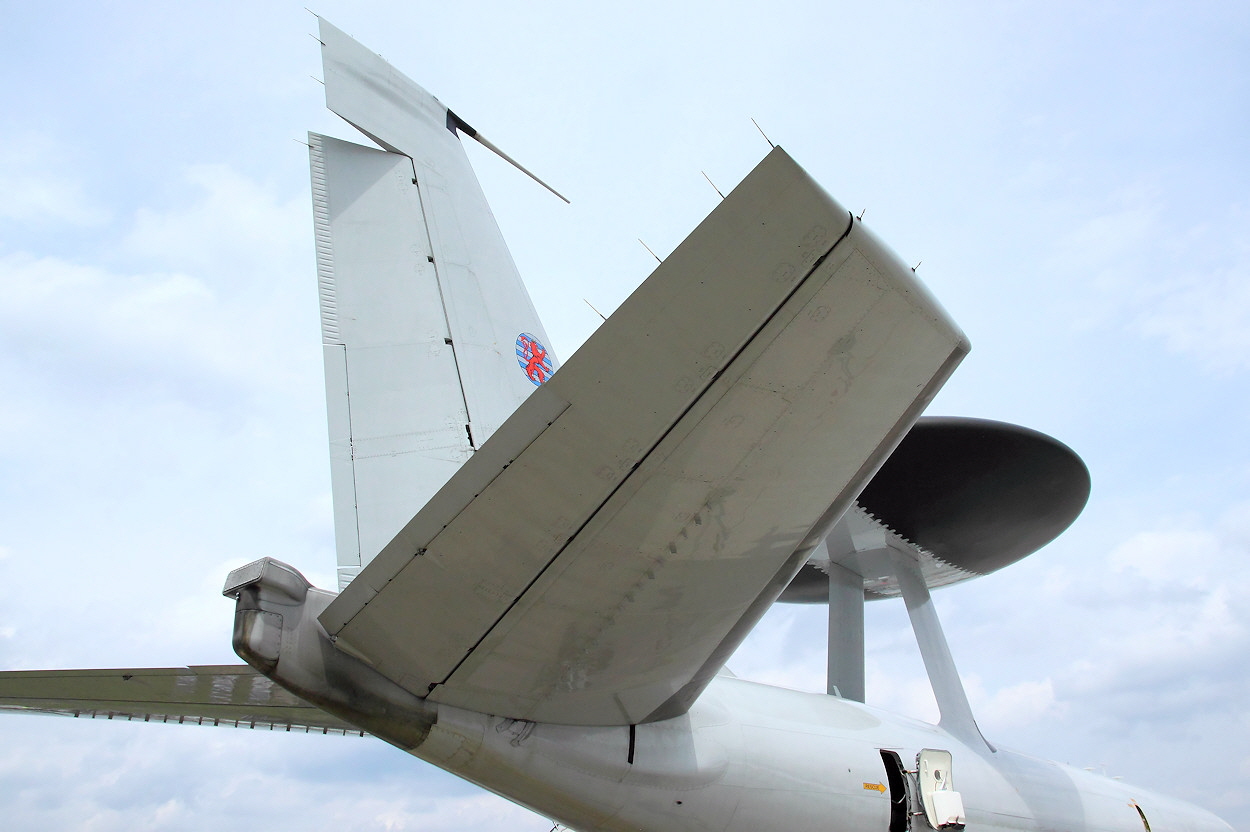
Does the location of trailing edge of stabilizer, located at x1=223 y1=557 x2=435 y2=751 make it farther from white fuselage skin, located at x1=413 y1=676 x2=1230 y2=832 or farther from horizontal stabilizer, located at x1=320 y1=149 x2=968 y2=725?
white fuselage skin, located at x1=413 y1=676 x2=1230 y2=832

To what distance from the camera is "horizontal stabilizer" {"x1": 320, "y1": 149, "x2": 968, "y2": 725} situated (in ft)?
8.28

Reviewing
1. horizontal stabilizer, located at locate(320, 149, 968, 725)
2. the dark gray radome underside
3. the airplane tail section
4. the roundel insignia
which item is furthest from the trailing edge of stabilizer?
the dark gray radome underside

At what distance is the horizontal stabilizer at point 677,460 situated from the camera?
99.3 inches

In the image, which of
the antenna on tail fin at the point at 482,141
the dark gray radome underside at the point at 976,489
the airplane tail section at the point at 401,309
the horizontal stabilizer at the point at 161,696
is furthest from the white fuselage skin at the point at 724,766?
the antenna on tail fin at the point at 482,141

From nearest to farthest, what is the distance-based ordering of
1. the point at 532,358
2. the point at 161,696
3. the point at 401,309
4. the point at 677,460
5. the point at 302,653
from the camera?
the point at 677,460 → the point at 302,653 → the point at 161,696 → the point at 401,309 → the point at 532,358

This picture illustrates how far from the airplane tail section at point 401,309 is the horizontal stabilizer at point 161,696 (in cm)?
109

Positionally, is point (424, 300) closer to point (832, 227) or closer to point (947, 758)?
point (832, 227)

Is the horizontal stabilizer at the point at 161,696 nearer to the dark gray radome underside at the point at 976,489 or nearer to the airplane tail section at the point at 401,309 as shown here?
the airplane tail section at the point at 401,309

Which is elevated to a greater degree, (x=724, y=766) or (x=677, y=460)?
(x=677, y=460)

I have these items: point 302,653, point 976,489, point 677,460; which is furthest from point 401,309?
point 976,489

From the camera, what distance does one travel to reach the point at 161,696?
4582mm

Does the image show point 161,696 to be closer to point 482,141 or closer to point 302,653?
point 302,653

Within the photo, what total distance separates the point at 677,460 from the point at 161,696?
3.47m

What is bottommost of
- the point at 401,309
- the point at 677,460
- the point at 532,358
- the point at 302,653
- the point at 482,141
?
the point at 302,653
